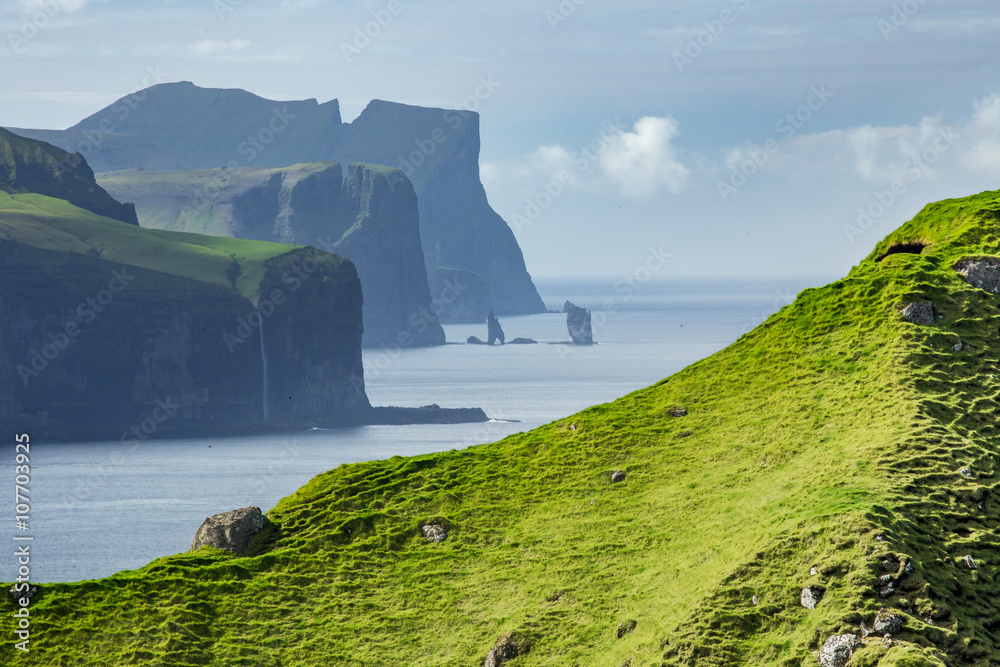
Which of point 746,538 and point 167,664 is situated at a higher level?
point 746,538

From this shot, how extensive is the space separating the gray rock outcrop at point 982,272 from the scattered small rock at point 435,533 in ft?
69.5

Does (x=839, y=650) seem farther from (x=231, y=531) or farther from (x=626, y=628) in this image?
(x=231, y=531)

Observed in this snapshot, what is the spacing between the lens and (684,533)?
28.8 meters

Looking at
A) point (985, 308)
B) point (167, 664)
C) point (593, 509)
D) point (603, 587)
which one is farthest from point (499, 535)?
point (985, 308)

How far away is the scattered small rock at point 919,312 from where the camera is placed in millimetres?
33281

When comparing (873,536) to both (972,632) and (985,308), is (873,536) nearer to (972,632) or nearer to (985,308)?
(972,632)

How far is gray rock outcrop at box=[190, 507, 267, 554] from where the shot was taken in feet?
108

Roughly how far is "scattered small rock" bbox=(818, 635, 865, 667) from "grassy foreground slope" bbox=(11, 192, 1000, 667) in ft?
1.21

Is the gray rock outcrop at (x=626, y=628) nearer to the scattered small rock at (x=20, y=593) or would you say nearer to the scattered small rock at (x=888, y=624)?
the scattered small rock at (x=888, y=624)

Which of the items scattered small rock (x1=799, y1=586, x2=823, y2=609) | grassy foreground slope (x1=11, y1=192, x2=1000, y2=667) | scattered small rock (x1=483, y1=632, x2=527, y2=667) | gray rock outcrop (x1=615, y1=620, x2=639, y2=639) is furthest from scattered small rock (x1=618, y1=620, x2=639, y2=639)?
scattered small rock (x1=799, y1=586, x2=823, y2=609)

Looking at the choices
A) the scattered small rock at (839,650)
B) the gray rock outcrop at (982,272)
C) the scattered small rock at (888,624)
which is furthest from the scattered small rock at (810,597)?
the gray rock outcrop at (982,272)

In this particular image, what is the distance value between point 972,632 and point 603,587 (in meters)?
9.91

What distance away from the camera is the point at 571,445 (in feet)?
119

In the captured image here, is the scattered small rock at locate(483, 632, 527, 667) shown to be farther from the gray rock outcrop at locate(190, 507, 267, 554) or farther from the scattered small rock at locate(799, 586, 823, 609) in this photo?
the gray rock outcrop at locate(190, 507, 267, 554)
